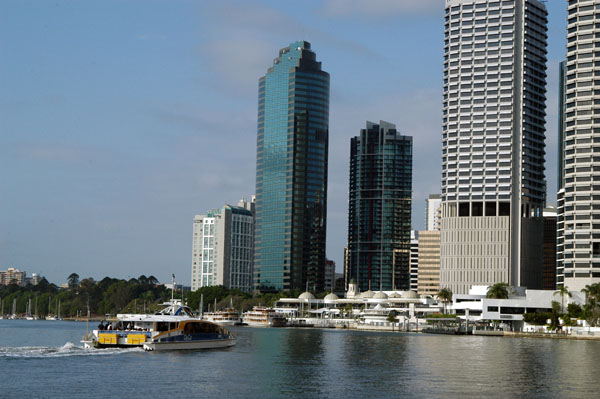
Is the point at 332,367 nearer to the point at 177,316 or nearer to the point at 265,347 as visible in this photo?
the point at 177,316

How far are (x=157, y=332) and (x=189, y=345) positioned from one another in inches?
262

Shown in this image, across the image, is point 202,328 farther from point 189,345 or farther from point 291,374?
point 291,374

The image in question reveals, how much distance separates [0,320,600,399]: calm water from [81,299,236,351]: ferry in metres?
2.77

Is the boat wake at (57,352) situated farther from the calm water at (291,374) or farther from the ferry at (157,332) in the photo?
the ferry at (157,332)

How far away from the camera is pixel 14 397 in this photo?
83.4 metres

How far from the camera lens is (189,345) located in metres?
140

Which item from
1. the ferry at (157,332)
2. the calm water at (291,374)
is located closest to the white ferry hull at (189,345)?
the ferry at (157,332)

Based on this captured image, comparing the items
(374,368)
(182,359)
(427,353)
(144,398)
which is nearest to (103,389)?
(144,398)

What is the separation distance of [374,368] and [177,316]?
1484 inches

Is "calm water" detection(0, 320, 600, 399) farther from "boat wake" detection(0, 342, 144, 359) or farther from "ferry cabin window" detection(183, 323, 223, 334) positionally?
"ferry cabin window" detection(183, 323, 223, 334)

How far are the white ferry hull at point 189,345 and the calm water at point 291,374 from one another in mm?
2212

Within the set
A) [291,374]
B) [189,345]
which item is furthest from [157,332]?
[291,374]

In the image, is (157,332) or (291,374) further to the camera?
(157,332)

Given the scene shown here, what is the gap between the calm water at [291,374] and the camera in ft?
294
